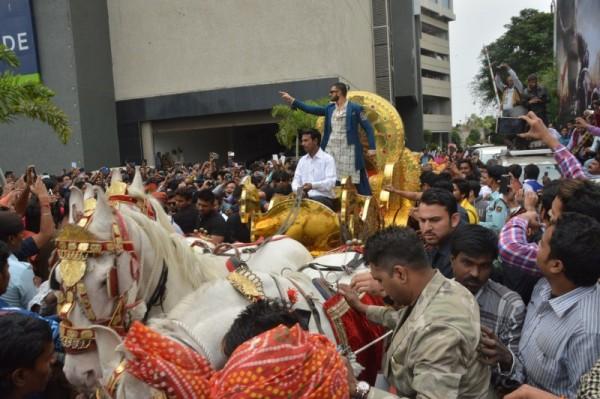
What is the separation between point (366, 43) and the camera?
3800 centimetres

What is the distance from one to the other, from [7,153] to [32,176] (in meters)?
28.4

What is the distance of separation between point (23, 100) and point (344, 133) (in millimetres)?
7144

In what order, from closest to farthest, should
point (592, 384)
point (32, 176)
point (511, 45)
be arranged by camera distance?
1. point (592, 384)
2. point (32, 176)
3. point (511, 45)

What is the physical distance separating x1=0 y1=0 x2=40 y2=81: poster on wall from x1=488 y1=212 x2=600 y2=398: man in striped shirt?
30340mm

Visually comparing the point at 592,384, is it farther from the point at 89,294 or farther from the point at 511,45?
the point at 511,45

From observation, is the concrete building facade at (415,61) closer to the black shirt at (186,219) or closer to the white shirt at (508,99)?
the white shirt at (508,99)

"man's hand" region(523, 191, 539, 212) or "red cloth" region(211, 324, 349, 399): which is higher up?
"man's hand" region(523, 191, 539, 212)

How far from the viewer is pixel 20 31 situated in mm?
27953

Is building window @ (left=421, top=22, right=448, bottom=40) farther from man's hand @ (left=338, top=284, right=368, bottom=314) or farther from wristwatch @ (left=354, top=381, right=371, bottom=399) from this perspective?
wristwatch @ (left=354, top=381, right=371, bottom=399)

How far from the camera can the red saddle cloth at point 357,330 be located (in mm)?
3049

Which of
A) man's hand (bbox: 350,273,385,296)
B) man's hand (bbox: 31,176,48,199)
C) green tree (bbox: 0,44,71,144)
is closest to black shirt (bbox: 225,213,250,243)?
man's hand (bbox: 31,176,48,199)

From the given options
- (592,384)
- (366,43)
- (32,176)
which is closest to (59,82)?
(366,43)

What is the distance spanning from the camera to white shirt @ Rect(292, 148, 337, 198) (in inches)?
233

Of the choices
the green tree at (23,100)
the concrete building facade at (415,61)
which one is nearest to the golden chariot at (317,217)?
the green tree at (23,100)
